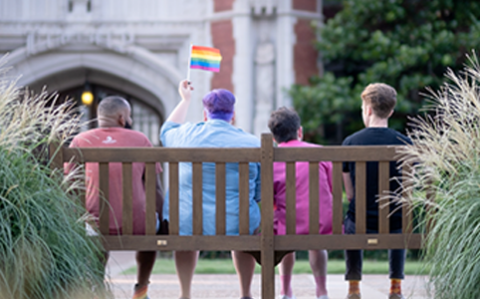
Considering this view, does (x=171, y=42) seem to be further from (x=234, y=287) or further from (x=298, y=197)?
(x=298, y=197)

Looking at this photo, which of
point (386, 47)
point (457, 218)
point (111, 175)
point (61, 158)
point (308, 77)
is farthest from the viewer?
point (308, 77)

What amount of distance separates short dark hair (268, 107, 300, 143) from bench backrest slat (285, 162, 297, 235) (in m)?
0.56

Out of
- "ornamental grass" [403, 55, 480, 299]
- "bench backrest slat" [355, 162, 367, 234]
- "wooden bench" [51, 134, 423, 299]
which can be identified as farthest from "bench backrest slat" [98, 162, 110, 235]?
"ornamental grass" [403, 55, 480, 299]

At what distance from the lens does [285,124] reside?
3715 mm

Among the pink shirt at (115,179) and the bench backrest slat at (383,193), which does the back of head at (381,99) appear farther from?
the pink shirt at (115,179)

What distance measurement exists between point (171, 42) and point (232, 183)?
8.72m

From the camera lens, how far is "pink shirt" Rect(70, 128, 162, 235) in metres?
3.27

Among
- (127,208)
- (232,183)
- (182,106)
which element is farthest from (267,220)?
(182,106)

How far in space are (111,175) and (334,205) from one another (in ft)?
3.92

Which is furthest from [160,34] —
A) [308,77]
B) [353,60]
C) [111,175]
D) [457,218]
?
[457,218]

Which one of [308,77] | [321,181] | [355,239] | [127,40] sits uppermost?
[127,40]

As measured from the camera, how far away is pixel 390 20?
35.1 ft

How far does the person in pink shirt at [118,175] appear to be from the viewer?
3295 millimetres

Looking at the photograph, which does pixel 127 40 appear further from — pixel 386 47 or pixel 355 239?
pixel 355 239
